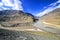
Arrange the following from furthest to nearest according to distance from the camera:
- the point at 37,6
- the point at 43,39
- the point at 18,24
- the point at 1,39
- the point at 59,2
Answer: the point at 18,24 → the point at 59,2 → the point at 37,6 → the point at 43,39 → the point at 1,39

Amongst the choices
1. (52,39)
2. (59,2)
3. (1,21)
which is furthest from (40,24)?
(52,39)

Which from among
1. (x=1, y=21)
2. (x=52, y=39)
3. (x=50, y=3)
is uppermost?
(x=50, y=3)

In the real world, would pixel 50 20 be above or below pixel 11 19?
below

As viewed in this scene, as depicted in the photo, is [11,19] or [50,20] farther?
[11,19]

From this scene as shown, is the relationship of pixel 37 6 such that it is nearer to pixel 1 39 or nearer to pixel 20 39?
pixel 20 39

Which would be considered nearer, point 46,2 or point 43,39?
point 43,39

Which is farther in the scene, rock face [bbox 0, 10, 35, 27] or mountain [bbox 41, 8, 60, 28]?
mountain [bbox 41, 8, 60, 28]

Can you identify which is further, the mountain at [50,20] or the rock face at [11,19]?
the mountain at [50,20]

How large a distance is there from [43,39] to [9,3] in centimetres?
308

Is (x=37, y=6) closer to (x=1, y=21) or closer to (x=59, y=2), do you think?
(x=59, y=2)

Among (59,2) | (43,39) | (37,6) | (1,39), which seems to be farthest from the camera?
(59,2)

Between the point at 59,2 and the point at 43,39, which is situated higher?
the point at 59,2

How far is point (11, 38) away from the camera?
8031mm

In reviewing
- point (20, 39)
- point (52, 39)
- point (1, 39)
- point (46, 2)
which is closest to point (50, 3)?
point (46, 2)
